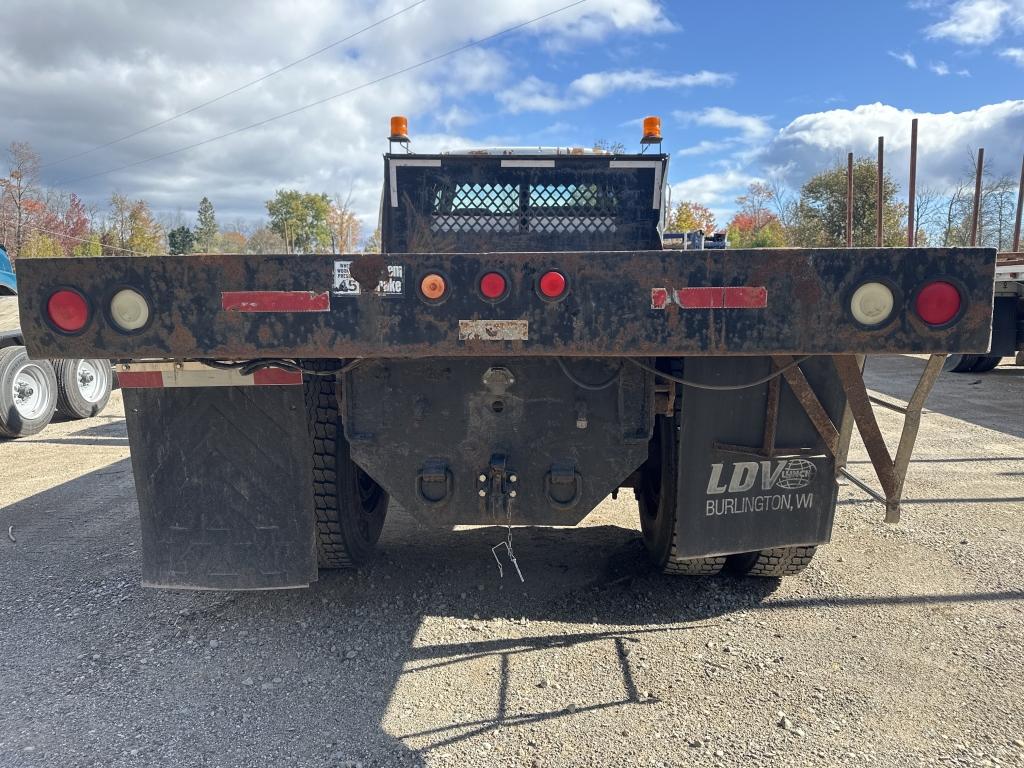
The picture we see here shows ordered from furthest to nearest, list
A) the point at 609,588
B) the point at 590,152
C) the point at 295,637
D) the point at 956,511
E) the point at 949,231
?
the point at 949,231
the point at 956,511
the point at 590,152
the point at 609,588
the point at 295,637

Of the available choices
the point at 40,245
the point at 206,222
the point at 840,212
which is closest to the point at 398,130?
the point at 840,212

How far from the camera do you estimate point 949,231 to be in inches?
827

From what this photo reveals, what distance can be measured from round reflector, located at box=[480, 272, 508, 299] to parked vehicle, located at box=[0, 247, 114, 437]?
6695mm

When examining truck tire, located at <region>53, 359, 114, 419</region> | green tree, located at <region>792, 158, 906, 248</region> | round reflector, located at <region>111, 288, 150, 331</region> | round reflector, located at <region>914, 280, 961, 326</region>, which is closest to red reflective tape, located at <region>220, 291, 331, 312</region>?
round reflector, located at <region>111, 288, 150, 331</region>

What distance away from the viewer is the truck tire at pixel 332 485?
9.41 ft

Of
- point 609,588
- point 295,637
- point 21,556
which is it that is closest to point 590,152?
point 609,588

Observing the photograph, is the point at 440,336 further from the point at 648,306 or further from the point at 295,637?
the point at 295,637

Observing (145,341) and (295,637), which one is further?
(295,637)

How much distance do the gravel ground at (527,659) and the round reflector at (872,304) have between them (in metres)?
1.40

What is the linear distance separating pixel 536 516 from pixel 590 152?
2.13m

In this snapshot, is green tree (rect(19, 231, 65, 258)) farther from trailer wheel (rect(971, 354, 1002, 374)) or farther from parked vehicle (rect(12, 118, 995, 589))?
trailer wheel (rect(971, 354, 1002, 374))

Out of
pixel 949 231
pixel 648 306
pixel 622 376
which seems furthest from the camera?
pixel 949 231

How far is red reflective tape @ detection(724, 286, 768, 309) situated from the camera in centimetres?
197

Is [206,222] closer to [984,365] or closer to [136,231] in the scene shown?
[136,231]
